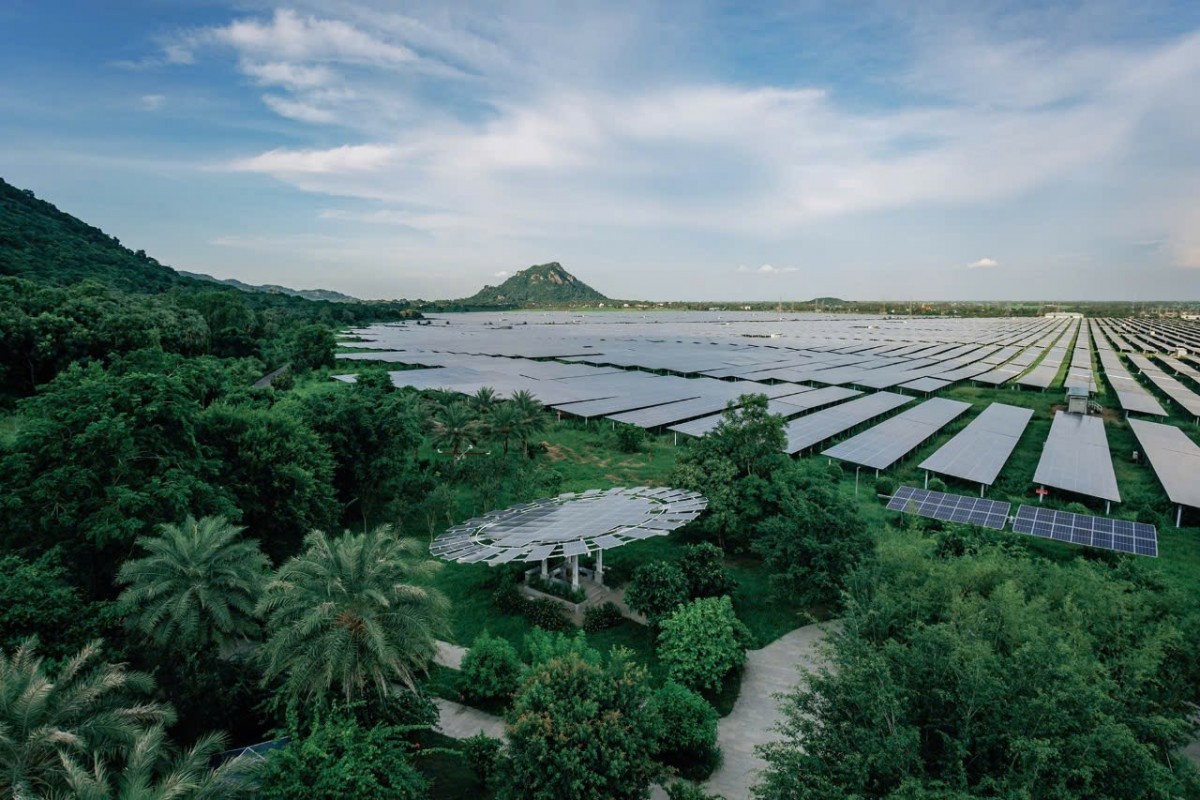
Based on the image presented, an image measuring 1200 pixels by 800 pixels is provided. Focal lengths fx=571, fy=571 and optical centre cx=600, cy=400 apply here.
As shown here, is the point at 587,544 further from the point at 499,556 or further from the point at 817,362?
the point at 817,362

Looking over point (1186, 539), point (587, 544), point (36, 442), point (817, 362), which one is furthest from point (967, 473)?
point (817, 362)

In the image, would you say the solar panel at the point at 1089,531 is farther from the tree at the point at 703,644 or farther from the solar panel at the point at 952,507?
the tree at the point at 703,644

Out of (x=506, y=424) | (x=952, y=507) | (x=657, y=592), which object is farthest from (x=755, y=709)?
Result: (x=506, y=424)

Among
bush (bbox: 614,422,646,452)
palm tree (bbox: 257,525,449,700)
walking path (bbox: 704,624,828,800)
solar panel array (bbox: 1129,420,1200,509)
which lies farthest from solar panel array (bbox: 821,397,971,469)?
palm tree (bbox: 257,525,449,700)

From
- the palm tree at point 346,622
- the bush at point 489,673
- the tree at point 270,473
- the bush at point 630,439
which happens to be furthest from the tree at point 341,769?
the bush at point 630,439

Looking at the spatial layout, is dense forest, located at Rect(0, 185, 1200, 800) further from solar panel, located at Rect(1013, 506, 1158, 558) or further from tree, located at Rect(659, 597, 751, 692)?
solar panel, located at Rect(1013, 506, 1158, 558)
